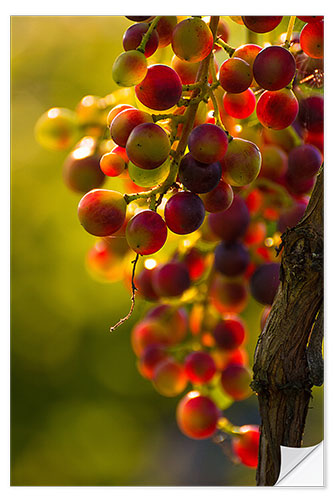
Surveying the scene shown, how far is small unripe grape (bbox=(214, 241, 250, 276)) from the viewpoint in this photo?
31.2 inches

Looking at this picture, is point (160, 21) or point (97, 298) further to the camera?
point (97, 298)

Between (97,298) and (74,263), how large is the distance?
9 centimetres

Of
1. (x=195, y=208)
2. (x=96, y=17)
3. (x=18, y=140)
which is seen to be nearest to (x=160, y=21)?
(x=195, y=208)

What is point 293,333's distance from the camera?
61cm

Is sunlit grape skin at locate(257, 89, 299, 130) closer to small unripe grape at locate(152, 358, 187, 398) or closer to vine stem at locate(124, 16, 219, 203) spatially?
vine stem at locate(124, 16, 219, 203)

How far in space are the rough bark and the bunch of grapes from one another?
0.28 feet

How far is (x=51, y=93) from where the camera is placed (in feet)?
3.74

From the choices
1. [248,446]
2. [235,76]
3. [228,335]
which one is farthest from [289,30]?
[248,446]

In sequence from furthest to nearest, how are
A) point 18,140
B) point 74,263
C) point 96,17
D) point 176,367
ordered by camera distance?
point 74,263, point 18,140, point 96,17, point 176,367

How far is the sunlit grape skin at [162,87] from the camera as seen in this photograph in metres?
0.54

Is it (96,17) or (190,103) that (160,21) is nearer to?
(190,103)

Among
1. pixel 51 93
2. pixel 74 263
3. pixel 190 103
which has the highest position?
pixel 51 93

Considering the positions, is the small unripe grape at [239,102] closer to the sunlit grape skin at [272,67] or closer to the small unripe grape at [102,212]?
the sunlit grape skin at [272,67]

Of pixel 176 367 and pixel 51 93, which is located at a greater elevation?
pixel 51 93
